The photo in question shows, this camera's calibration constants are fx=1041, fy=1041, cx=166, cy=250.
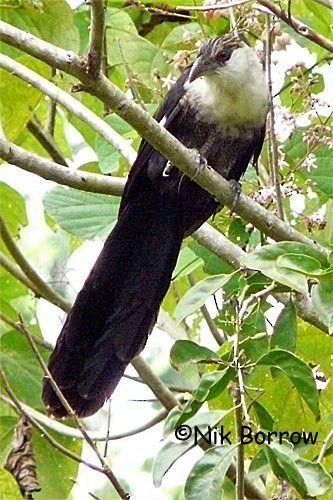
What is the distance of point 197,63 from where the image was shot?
2824 millimetres

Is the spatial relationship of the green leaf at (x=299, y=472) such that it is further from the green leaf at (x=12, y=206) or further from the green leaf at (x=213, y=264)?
the green leaf at (x=12, y=206)

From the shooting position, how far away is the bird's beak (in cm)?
283

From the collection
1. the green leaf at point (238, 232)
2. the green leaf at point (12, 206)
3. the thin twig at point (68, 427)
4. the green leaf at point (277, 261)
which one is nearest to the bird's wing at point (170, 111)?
the green leaf at point (238, 232)

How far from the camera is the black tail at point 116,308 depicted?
8.59 ft

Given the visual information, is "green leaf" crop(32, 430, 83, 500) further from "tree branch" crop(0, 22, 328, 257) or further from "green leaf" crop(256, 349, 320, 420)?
"green leaf" crop(256, 349, 320, 420)

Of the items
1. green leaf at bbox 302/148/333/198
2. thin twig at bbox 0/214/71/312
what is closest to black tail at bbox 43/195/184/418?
thin twig at bbox 0/214/71/312

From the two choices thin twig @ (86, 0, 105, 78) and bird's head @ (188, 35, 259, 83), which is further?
bird's head @ (188, 35, 259, 83)

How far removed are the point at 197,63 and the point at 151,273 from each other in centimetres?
59

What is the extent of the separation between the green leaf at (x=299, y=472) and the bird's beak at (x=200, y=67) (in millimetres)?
1325

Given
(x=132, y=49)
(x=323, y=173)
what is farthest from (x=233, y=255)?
(x=132, y=49)

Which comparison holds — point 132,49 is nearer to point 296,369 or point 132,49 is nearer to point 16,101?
point 16,101

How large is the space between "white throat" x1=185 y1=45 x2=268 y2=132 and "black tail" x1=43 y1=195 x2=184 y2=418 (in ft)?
1.00

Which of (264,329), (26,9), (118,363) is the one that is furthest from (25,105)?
(264,329)

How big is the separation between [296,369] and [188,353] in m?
0.24
